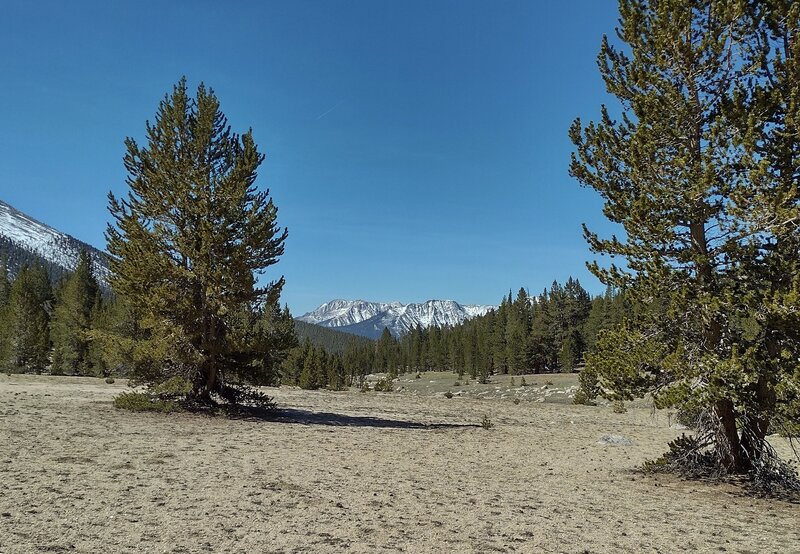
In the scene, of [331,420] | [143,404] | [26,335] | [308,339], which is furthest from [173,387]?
[308,339]

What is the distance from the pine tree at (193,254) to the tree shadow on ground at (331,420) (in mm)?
1496

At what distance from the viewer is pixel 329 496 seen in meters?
8.32

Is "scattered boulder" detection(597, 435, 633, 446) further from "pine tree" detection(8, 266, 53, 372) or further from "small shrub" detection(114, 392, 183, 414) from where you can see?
"pine tree" detection(8, 266, 53, 372)

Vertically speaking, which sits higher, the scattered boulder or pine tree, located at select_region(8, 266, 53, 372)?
pine tree, located at select_region(8, 266, 53, 372)

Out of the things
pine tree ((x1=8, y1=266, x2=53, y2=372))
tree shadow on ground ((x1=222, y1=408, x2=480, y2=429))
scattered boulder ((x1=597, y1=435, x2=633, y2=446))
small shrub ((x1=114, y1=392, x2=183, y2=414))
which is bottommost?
scattered boulder ((x1=597, y1=435, x2=633, y2=446))

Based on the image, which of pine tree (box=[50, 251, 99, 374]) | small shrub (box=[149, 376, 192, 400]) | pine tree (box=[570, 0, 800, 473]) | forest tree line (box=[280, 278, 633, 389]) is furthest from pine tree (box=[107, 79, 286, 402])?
forest tree line (box=[280, 278, 633, 389])

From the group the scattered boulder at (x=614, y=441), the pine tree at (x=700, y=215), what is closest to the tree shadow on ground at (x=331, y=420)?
the scattered boulder at (x=614, y=441)

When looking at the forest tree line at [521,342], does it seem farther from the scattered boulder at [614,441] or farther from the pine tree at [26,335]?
the scattered boulder at [614,441]

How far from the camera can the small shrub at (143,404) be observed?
17.9 metres

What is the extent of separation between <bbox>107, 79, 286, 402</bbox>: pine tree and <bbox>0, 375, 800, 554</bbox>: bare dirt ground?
2693 millimetres

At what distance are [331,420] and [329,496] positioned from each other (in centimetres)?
1214

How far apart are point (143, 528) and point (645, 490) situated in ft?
29.8

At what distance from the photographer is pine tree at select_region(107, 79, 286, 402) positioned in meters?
17.3

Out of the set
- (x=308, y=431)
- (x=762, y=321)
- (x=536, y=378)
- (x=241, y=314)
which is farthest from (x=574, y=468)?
(x=536, y=378)
